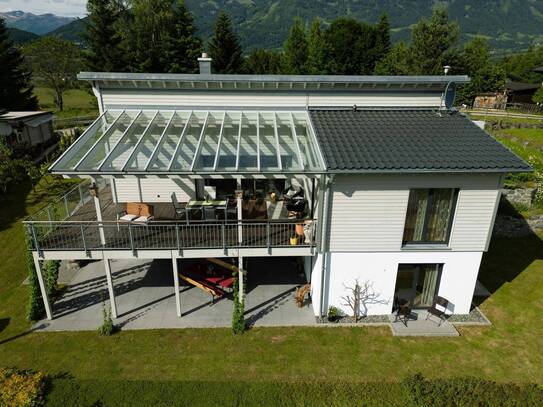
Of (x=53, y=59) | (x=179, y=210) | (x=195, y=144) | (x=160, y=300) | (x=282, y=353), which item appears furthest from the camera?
(x=53, y=59)

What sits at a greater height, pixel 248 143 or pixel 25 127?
pixel 248 143

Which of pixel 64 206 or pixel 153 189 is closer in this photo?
pixel 153 189

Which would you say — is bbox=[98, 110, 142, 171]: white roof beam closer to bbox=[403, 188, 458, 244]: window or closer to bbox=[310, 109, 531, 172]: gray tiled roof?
bbox=[310, 109, 531, 172]: gray tiled roof

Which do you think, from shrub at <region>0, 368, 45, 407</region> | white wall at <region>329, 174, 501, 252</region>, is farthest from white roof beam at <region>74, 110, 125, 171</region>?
white wall at <region>329, 174, 501, 252</region>

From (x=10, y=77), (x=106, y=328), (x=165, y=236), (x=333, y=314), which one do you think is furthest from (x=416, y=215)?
(x=10, y=77)

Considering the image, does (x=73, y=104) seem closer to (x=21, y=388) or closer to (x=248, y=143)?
(x=248, y=143)

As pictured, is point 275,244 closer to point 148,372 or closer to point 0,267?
point 148,372
